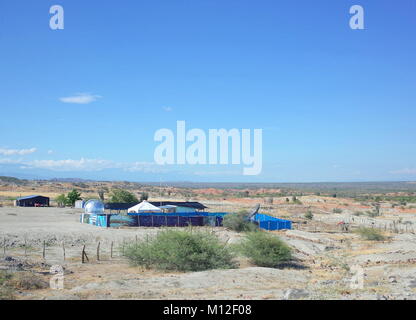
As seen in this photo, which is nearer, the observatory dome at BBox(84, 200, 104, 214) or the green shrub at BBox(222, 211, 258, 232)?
the green shrub at BBox(222, 211, 258, 232)

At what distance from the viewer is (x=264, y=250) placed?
27.2 metres

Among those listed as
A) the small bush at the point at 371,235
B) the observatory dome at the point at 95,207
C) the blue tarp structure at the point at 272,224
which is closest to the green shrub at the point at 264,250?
the small bush at the point at 371,235

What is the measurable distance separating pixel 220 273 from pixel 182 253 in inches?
112

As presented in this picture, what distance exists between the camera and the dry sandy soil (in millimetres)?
17000

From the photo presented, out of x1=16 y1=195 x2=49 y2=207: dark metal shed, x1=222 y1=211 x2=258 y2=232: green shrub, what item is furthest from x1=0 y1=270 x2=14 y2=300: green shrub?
x1=16 y1=195 x2=49 y2=207: dark metal shed

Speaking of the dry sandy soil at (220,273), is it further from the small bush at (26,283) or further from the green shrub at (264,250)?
the green shrub at (264,250)

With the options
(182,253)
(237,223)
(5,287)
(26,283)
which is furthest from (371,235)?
(5,287)

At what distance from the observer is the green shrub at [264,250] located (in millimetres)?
27062

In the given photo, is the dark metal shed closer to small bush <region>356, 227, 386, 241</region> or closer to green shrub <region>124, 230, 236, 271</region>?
small bush <region>356, 227, 386, 241</region>

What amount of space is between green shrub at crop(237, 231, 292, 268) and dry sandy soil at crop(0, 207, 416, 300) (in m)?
0.69

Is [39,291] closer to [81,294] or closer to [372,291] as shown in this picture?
[81,294]

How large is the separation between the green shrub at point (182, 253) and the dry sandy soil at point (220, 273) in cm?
80
